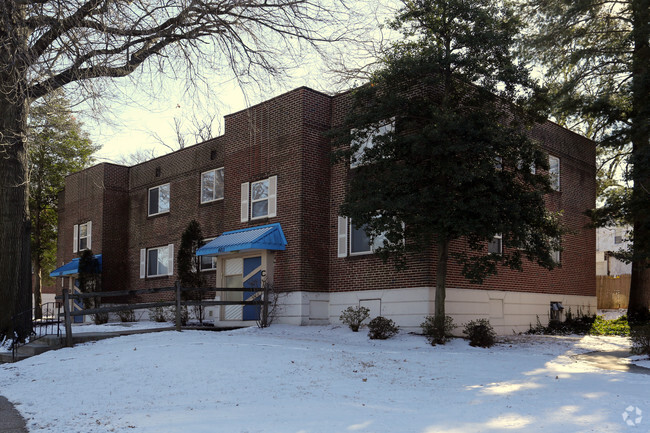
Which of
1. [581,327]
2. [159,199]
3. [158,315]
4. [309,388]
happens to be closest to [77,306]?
[159,199]

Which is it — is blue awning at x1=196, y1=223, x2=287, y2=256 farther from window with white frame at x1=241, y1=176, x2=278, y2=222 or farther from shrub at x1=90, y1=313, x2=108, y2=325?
shrub at x1=90, y1=313, x2=108, y2=325

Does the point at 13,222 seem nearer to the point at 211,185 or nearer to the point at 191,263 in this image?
the point at 191,263

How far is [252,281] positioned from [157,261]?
8943mm

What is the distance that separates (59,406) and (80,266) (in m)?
20.4

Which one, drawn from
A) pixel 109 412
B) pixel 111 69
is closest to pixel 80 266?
pixel 111 69

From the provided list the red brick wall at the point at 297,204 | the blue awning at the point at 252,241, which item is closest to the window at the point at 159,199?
the red brick wall at the point at 297,204

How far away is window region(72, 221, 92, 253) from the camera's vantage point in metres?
29.7

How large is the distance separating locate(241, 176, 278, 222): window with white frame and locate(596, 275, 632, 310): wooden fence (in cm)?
2036

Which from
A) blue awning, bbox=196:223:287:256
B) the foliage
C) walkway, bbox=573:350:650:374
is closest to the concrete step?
blue awning, bbox=196:223:287:256

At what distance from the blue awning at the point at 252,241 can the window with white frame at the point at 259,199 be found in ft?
1.77

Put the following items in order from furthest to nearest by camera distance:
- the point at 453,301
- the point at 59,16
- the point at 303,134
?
1. the point at 303,134
2. the point at 453,301
3. the point at 59,16

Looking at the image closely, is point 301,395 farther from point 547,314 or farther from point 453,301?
point 547,314

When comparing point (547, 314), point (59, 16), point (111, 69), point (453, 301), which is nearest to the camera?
point (59, 16)

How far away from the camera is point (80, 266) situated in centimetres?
2728
